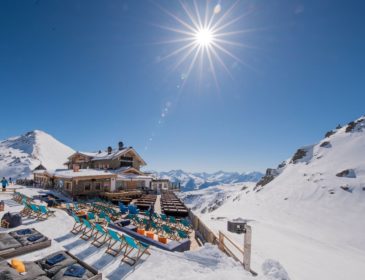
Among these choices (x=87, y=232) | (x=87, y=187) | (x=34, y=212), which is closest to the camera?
(x=87, y=232)

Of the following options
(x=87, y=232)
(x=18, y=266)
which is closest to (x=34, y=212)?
(x=87, y=232)

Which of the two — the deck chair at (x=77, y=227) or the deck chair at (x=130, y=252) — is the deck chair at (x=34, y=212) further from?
the deck chair at (x=130, y=252)

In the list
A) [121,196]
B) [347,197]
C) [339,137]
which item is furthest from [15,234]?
[339,137]

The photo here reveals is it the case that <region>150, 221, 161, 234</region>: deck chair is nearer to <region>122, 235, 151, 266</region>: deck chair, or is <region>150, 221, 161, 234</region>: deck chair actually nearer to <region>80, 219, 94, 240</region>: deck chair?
<region>80, 219, 94, 240</region>: deck chair

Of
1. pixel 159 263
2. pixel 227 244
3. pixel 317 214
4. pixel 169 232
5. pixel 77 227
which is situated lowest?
pixel 317 214

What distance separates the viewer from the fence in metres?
7.54

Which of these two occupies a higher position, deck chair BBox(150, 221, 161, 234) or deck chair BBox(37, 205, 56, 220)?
deck chair BBox(37, 205, 56, 220)

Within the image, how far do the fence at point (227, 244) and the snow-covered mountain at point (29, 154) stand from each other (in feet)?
354

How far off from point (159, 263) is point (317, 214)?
28402 mm

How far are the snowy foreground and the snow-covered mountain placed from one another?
10884 cm

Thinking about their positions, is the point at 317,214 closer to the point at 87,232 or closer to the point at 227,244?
the point at 227,244

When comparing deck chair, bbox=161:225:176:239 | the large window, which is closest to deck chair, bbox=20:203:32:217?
deck chair, bbox=161:225:176:239

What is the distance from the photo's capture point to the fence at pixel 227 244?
7.54m

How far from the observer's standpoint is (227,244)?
12406mm
